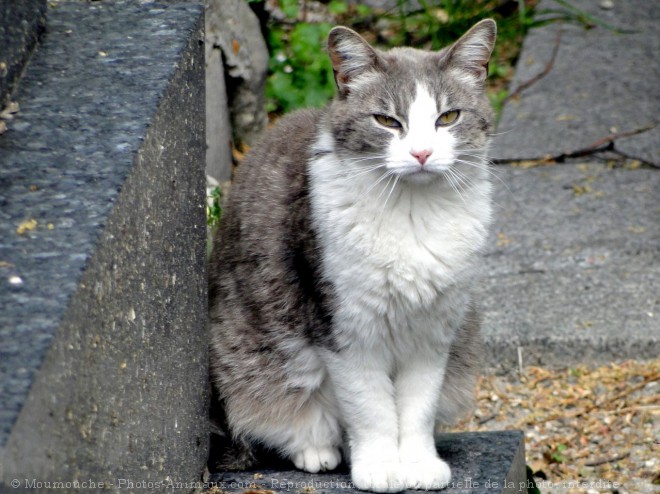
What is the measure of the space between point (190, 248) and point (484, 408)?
1.59 m

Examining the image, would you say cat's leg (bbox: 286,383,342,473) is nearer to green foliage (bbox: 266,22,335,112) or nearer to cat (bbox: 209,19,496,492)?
cat (bbox: 209,19,496,492)

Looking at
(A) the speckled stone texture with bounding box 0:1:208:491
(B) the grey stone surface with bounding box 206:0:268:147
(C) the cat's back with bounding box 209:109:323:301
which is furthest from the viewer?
(B) the grey stone surface with bounding box 206:0:268:147

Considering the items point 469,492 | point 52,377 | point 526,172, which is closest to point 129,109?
point 52,377

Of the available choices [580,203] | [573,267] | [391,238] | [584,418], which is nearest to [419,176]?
[391,238]

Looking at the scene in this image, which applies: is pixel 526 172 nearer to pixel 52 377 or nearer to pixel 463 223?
pixel 463 223

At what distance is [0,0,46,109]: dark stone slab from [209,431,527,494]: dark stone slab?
3.78 ft

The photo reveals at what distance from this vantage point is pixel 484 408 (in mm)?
3545

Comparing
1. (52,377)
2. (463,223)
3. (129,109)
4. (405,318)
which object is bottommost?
(405,318)

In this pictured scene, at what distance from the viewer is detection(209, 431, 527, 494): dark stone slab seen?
2490 mm

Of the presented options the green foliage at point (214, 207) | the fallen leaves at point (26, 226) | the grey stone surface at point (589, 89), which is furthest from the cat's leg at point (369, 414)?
the grey stone surface at point (589, 89)

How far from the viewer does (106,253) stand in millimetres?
1854

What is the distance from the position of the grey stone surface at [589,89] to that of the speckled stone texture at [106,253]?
2.95m

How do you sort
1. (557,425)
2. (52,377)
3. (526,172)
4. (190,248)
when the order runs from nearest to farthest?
(52,377)
(190,248)
(557,425)
(526,172)

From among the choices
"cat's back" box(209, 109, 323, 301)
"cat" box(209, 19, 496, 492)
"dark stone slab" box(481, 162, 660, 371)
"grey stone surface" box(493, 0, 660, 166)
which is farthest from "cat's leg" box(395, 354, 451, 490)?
"grey stone surface" box(493, 0, 660, 166)
